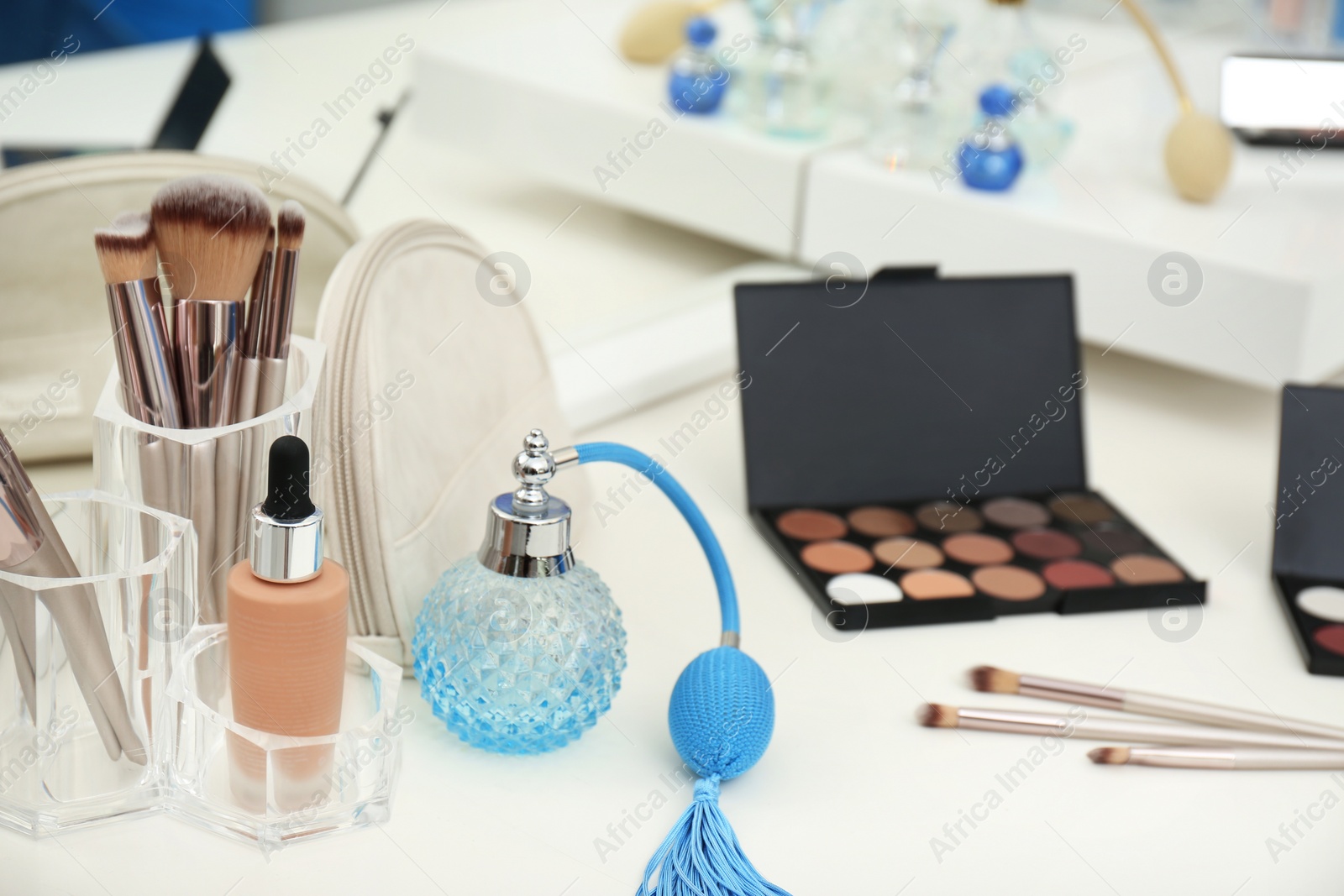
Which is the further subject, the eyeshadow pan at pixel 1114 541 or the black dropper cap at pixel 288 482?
the eyeshadow pan at pixel 1114 541

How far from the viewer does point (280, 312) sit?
43 centimetres

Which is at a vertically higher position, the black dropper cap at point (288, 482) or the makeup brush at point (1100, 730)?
the black dropper cap at point (288, 482)

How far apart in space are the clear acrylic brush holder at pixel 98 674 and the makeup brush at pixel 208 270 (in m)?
0.04

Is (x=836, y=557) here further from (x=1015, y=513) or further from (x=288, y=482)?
(x=288, y=482)

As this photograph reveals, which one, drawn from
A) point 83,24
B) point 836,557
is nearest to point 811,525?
point 836,557

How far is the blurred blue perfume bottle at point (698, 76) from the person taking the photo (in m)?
0.88

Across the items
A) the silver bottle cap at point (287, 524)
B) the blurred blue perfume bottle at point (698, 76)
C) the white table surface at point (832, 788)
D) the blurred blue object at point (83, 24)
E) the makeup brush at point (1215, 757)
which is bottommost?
the white table surface at point (832, 788)

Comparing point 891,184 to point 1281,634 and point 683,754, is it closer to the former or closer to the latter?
point 1281,634

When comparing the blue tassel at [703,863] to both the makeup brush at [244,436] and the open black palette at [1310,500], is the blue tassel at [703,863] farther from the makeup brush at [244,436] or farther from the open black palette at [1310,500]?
the open black palette at [1310,500]

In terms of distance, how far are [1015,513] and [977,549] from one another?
46 mm

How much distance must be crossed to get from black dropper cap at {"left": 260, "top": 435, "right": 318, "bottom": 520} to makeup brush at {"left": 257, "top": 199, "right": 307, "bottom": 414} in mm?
59

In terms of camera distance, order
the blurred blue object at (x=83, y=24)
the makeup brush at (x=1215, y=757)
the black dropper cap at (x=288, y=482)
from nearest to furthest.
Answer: the black dropper cap at (x=288, y=482), the makeup brush at (x=1215, y=757), the blurred blue object at (x=83, y=24)

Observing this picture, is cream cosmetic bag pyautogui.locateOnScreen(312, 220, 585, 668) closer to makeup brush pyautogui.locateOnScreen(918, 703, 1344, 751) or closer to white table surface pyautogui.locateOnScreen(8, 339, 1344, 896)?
white table surface pyautogui.locateOnScreen(8, 339, 1344, 896)

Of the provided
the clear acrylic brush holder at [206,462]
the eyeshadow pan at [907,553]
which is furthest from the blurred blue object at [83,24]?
the eyeshadow pan at [907,553]
